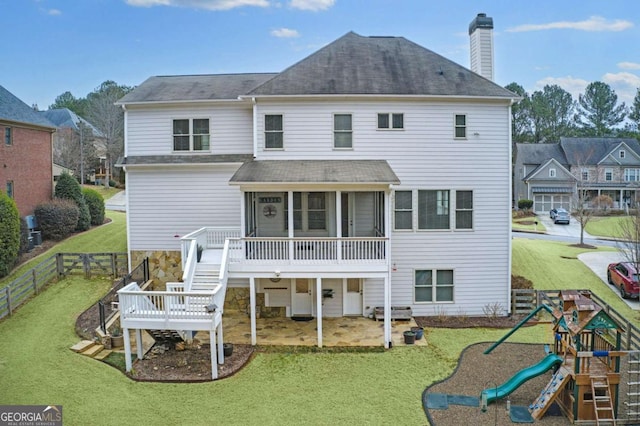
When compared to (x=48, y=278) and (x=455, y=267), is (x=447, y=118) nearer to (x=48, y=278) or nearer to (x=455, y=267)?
(x=455, y=267)

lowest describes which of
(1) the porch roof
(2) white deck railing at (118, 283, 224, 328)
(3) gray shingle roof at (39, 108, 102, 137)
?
(2) white deck railing at (118, 283, 224, 328)

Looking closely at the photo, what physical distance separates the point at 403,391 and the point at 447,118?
10165mm

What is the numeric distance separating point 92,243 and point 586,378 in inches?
829

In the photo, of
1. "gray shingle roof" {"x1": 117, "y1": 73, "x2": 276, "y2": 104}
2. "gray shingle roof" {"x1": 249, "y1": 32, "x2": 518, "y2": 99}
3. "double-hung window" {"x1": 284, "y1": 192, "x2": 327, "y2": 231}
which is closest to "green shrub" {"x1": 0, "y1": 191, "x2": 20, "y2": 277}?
"gray shingle roof" {"x1": 117, "y1": 73, "x2": 276, "y2": 104}

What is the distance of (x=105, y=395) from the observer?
10.3m

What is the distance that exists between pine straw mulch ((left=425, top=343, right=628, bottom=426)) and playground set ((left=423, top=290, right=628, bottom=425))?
0.70 ft

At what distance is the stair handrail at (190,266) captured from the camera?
44.4 ft

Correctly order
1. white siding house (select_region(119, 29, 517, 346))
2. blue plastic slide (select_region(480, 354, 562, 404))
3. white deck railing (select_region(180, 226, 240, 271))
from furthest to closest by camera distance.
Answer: white siding house (select_region(119, 29, 517, 346)), white deck railing (select_region(180, 226, 240, 271)), blue plastic slide (select_region(480, 354, 562, 404))

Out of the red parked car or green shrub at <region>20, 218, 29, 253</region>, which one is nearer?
the red parked car

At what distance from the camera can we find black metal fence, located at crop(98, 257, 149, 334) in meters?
13.6

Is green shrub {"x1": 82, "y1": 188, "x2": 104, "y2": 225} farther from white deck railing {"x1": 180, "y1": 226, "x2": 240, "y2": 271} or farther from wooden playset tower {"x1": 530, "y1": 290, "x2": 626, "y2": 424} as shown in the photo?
wooden playset tower {"x1": 530, "y1": 290, "x2": 626, "y2": 424}

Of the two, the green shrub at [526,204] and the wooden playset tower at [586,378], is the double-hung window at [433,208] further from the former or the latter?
the green shrub at [526,204]

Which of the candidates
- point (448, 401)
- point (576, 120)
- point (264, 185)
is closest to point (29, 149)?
point (264, 185)

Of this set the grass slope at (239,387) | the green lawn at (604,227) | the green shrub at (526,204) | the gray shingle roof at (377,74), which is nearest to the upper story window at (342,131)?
the gray shingle roof at (377,74)
